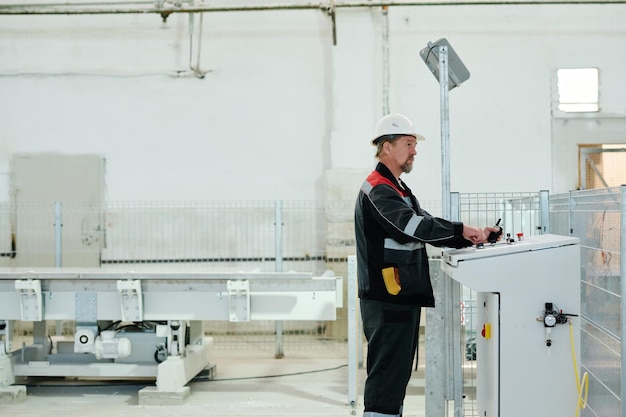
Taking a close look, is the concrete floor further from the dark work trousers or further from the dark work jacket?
the dark work jacket

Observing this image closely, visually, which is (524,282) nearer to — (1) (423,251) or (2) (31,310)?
(1) (423,251)

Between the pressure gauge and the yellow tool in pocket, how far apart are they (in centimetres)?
62

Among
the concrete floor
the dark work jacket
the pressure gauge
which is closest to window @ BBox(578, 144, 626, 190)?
the concrete floor

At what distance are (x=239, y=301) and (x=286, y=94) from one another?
10.6 ft

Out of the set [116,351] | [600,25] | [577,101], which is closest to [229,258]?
[116,351]

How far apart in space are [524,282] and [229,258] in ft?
15.2

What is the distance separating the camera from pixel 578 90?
7164 mm

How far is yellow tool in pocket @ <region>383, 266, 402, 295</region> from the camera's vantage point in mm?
3150

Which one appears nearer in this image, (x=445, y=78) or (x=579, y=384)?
(x=579, y=384)

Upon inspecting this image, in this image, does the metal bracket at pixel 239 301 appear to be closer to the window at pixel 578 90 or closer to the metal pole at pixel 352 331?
the metal pole at pixel 352 331

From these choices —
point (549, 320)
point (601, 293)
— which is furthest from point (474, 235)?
point (601, 293)

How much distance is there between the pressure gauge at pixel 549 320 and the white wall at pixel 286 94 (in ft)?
14.2

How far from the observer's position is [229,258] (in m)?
7.22

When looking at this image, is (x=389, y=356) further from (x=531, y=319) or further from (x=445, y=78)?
(x=445, y=78)
